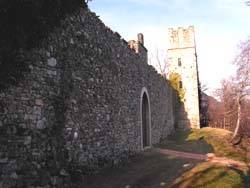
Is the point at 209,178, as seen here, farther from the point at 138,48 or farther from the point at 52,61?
the point at 138,48

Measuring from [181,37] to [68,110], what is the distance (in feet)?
109

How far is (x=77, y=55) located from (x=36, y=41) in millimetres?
2267

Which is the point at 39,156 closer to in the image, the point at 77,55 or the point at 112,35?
the point at 77,55

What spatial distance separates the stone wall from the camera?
692 cm

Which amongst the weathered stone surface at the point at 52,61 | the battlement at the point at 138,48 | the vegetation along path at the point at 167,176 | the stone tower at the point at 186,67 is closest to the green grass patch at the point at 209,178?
the vegetation along path at the point at 167,176

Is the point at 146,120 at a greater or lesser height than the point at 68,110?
lesser

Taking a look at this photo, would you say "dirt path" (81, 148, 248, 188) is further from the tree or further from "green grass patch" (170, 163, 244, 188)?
the tree

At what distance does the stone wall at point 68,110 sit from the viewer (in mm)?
6922

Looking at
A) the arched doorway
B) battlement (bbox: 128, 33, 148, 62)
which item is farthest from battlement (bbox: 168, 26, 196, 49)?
battlement (bbox: 128, 33, 148, 62)

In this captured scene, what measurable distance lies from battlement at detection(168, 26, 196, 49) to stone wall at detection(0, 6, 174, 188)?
26.7m

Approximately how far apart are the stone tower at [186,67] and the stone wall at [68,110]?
79.8 feet

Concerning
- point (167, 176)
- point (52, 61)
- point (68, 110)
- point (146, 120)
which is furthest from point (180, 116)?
point (52, 61)

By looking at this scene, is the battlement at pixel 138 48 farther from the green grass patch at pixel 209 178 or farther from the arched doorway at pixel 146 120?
the green grass patch at pixel 209 178

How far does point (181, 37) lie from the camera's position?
40.7 meters
